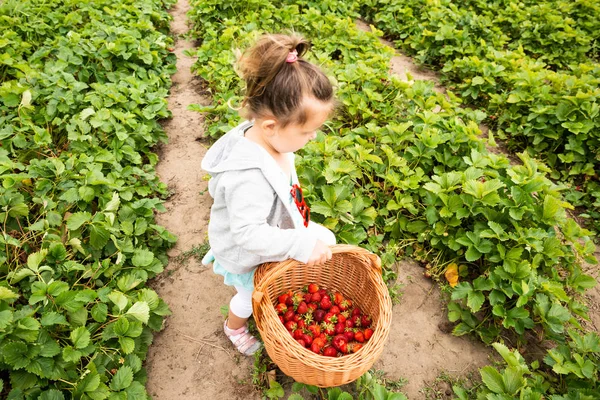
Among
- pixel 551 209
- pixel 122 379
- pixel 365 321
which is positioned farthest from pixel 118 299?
pixel 551 209

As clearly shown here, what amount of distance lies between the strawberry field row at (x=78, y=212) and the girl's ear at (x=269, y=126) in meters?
1.22

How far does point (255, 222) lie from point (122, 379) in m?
1.12

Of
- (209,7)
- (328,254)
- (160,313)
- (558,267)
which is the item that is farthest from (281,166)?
(209,7)

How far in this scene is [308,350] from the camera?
5.45 feet

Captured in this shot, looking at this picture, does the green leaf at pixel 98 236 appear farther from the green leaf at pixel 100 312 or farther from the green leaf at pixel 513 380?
the green leaf at pixel 513 380

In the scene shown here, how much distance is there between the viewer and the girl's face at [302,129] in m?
1.60

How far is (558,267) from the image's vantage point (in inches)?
114

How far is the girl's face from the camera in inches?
63.1

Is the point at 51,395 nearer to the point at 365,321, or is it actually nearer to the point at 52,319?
the point at 52,319

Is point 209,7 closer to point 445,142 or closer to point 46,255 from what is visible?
point 445,142

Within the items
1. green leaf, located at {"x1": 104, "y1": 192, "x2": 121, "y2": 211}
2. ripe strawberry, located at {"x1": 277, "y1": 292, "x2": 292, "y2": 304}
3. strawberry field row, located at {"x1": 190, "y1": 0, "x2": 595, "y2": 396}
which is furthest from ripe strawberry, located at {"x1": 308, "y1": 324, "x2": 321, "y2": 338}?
green leaf, located at {"x1": 104, "y1": 192, "x2": 121, "y2": 211}

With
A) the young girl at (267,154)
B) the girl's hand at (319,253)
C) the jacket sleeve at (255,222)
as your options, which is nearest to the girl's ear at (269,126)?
the young girl at (267,154)

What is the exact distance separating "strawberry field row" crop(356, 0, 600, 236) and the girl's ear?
285 cm

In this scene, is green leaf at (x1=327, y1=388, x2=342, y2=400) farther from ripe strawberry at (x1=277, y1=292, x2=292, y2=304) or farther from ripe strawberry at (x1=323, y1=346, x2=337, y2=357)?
ripe strawberry at (x1=277, y1=292, x2=292, y2=304)
